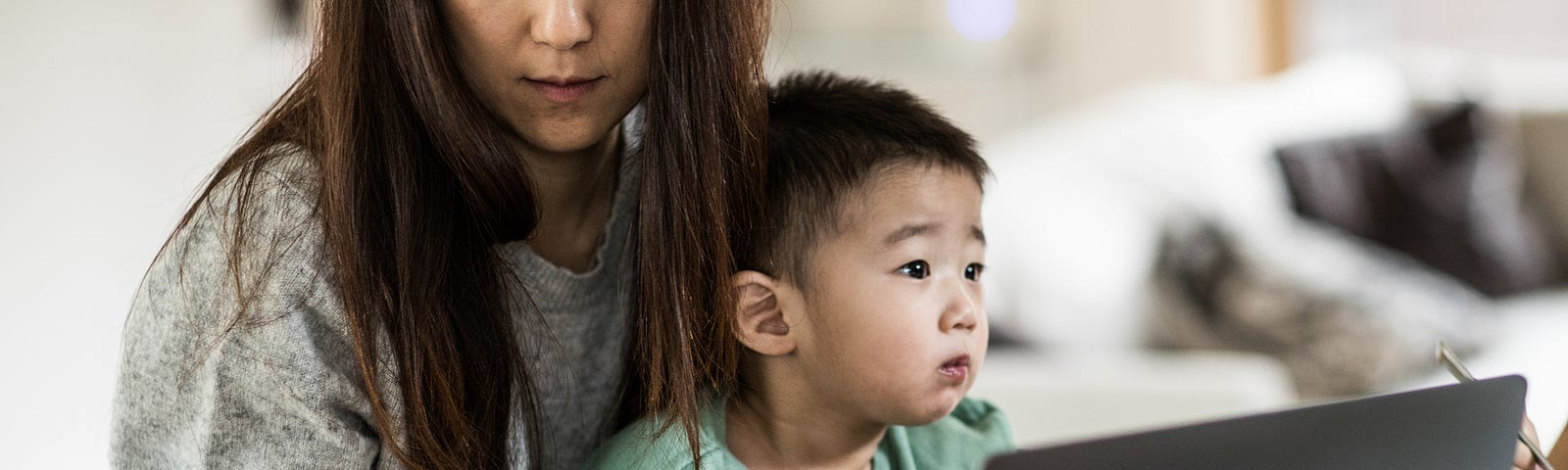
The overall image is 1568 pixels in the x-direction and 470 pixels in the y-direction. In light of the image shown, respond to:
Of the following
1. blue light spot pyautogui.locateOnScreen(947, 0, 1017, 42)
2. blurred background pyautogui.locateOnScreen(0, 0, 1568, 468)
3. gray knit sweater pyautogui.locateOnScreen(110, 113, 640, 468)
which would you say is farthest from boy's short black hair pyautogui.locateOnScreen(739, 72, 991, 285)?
blue light spot pyautogui.locateOnScreen(947, 0, 1017, 42)

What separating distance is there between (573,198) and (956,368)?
31 centimetres

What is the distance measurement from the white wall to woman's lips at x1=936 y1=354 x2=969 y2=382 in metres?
2.11

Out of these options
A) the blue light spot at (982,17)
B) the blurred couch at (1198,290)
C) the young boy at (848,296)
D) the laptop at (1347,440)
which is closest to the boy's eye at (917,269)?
the young boy at (848,296)

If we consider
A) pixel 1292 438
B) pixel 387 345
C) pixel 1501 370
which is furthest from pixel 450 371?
pixel 1501 370

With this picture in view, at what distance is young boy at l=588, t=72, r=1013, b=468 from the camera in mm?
937

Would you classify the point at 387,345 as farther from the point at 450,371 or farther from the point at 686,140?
the point at 686,140

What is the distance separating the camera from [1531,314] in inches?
114

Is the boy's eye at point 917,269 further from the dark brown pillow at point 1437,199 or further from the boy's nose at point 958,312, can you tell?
the dark brown pillow at point 1437,199

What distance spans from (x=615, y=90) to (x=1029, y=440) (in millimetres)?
1232

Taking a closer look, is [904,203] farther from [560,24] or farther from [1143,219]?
[1143,219]

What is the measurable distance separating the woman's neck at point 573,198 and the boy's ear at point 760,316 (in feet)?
0.49

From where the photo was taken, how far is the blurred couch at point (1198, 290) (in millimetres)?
2094

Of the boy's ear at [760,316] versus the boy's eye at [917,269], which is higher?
the boy's eye at [917,269]

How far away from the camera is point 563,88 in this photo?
881 millimetres
